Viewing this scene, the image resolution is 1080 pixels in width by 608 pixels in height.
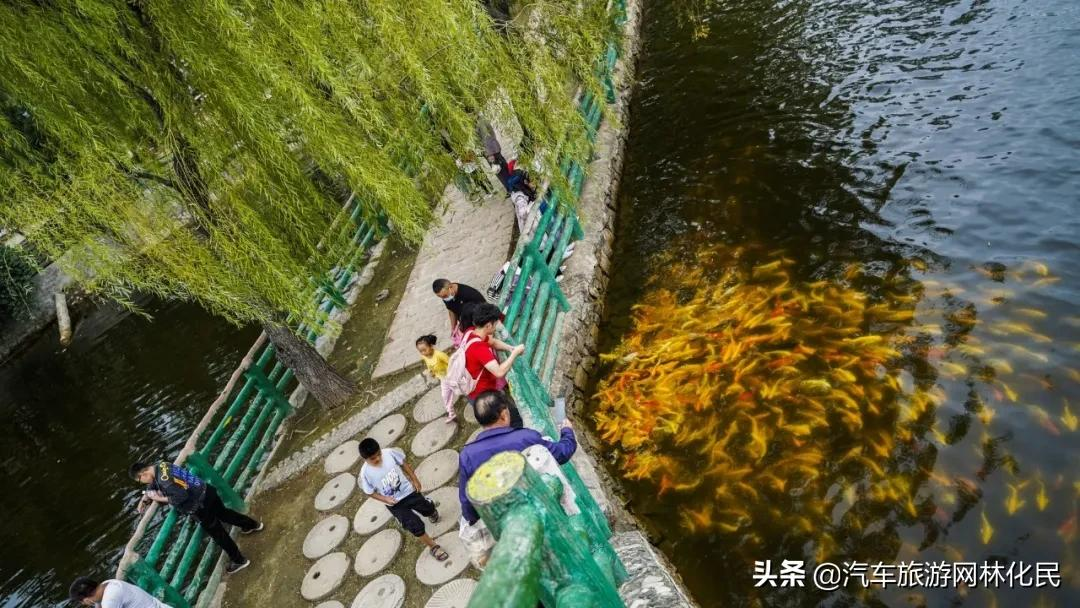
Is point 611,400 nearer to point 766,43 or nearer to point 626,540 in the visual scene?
point 626,540

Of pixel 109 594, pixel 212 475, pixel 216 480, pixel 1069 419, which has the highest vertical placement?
pixel 109 594

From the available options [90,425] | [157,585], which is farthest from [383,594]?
[90,425]

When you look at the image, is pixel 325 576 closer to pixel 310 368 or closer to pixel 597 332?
pixel 310 368

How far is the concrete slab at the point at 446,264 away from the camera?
10336mm

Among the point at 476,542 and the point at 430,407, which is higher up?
the point at 476,542

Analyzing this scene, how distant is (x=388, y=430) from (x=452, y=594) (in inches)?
128

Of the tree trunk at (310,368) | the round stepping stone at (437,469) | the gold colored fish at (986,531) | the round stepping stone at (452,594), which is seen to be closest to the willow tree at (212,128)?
the tree trunk at (310,368)

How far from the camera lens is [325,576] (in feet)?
22.3

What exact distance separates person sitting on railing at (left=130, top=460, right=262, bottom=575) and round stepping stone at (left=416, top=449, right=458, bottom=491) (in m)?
2.31

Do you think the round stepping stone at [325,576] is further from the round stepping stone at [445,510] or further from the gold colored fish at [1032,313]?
the gold colored fish at [1032,313]

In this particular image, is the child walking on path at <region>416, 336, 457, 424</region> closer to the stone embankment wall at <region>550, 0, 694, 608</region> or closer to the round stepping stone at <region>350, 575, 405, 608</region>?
the stone embankment wall at <region>550, 0, 694, 608</region>

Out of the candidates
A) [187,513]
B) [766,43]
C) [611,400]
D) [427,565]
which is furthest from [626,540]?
[766,43]

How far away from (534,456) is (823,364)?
16.1 feet

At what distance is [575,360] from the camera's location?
893 cm
